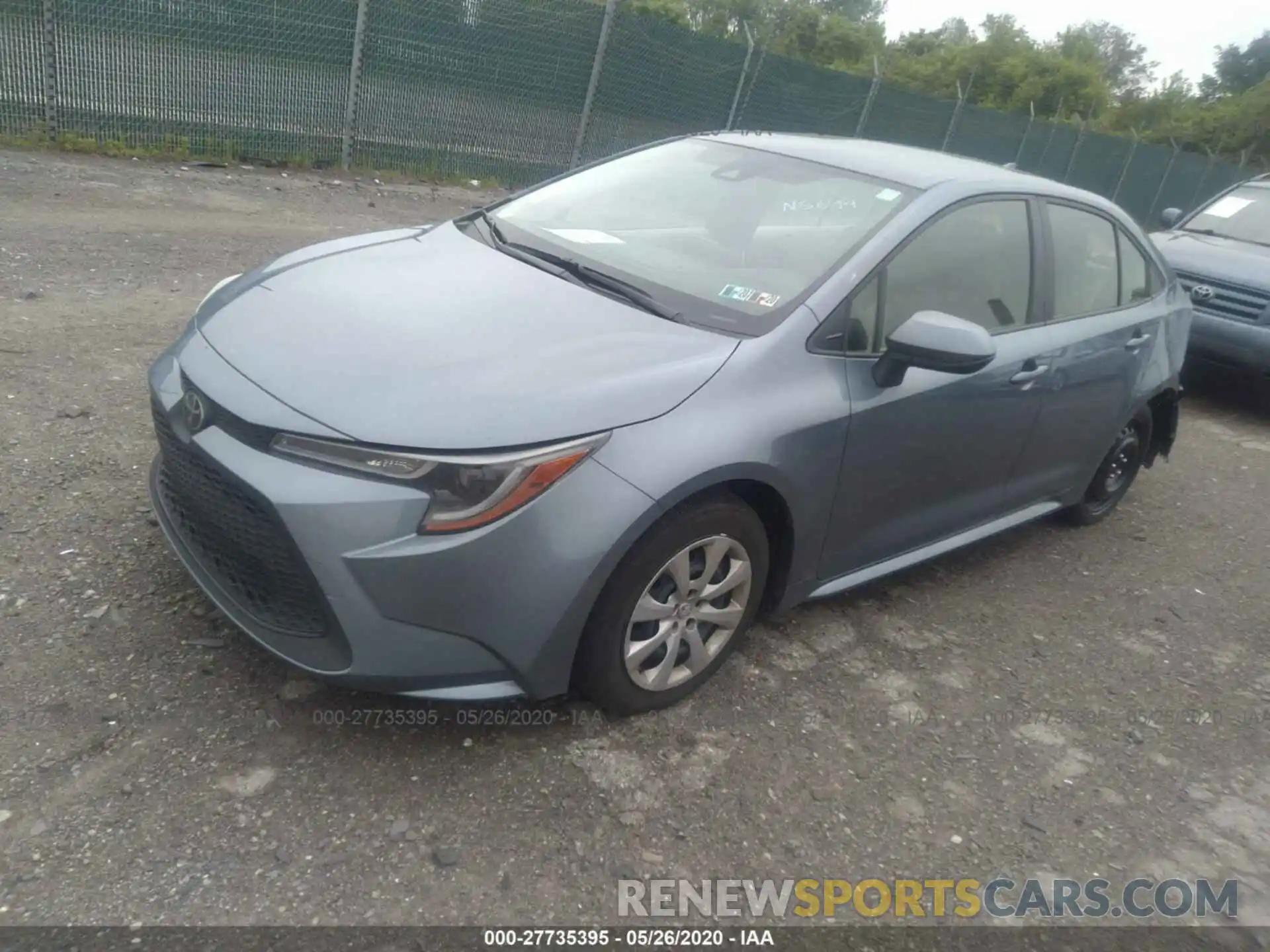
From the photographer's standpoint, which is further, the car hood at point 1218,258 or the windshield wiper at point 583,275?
the car hood at point 1218,258

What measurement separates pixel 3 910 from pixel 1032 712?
119 inches

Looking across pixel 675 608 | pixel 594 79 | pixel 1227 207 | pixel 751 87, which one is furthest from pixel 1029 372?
pixel 751 87

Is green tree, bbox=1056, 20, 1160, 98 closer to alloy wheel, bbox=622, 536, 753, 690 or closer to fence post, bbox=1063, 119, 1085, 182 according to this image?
fence post, bbox=1063, 119, 1085, 182

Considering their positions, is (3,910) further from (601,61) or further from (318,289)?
(601,61)

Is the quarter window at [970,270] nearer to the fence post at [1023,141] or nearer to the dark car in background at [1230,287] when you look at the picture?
the dark car in background at [1230,287]

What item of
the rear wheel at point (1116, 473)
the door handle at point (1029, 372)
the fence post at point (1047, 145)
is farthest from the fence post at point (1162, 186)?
the door handle at point (1029, 372)

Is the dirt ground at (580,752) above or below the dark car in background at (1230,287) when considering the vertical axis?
below

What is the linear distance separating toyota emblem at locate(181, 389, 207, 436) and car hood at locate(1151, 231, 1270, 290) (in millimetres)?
6741

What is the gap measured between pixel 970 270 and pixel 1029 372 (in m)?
0.47

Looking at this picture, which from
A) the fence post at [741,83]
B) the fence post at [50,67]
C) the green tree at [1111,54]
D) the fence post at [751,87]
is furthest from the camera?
the green tree at [1111,54]

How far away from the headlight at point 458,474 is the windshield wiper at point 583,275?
838mm

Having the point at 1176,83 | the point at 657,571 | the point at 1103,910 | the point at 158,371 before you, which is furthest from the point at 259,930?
the point at 1176,83

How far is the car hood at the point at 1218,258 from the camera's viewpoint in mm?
7578

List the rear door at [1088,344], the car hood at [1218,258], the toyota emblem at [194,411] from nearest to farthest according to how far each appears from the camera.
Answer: the toyota emblem at [194,411], the rear door at [1088,344], the car hood at [1218,258]
